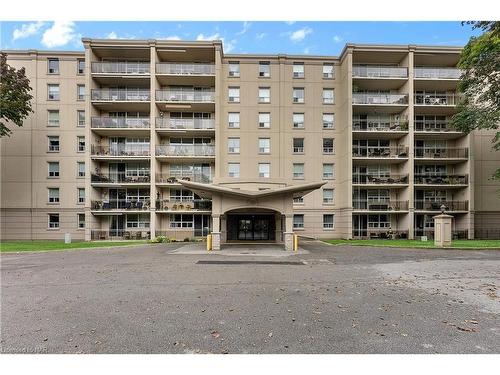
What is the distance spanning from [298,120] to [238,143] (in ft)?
22.4

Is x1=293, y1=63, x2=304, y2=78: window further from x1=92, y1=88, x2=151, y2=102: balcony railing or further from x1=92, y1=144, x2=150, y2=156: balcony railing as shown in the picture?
x1=92, y1=144, x2=150, y2=156: balcony railing

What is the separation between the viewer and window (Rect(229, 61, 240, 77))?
3152 cm

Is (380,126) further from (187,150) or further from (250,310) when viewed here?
(250,310)

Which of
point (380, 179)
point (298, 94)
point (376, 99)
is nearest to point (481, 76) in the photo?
point (376, 99)

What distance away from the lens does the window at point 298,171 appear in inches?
1232

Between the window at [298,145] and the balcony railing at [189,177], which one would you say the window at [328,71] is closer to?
the window at [298,145]

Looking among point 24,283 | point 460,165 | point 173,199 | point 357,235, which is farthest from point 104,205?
point 460,165

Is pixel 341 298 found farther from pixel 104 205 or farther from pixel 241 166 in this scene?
pixel 104 205

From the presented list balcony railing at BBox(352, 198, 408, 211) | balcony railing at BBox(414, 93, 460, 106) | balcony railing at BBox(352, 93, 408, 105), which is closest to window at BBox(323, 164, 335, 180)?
balcony railing at BBox(352, 198, 408, 211)

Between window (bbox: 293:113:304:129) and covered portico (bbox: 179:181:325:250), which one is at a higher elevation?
window (bbox: 293:113:304:129)

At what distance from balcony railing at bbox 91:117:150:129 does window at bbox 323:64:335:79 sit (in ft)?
62.6

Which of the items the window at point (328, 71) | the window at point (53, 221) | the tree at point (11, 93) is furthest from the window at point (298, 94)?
the window at point (53, 221)

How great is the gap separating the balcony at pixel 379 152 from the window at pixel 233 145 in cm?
1193

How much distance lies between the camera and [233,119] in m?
31.4
